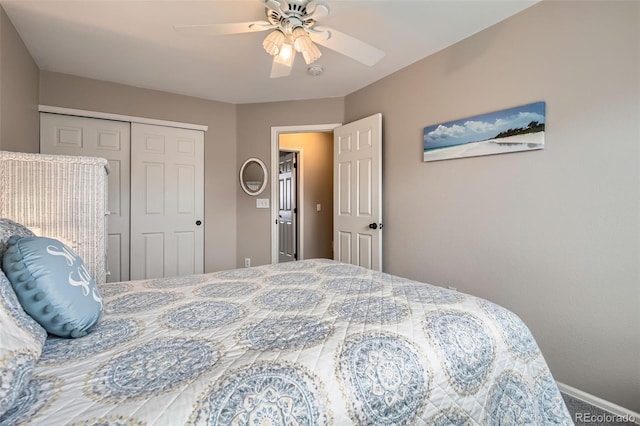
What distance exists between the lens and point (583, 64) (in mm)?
1757

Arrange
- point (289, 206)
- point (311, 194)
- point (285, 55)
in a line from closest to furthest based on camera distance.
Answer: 1. point (285, 55)
2. point (311, 194)
3. point (289, 206)

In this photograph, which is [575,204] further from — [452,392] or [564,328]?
[452,392]

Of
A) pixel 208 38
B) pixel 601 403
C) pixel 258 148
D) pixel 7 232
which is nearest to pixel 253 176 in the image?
pixel 258 148

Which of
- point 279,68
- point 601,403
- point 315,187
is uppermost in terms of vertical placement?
point 279,68

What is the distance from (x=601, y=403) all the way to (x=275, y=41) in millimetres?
2777

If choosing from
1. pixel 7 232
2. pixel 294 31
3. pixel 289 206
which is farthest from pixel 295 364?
pixel 289 206

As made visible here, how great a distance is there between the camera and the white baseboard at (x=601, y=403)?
5.20 ft

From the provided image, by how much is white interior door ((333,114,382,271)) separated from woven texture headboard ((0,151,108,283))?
2160mm

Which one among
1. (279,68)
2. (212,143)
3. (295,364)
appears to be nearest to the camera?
(295,364)

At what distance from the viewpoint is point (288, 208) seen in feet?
17.6

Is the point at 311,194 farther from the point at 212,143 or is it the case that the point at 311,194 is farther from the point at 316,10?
the point at 316,10

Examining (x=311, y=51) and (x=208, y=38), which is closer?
(x=311, y=51)

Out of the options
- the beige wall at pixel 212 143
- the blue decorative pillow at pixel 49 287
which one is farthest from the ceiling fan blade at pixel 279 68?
the beige wall at pixel 212 143

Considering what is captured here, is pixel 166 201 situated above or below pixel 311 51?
below
